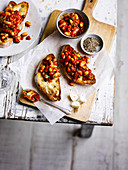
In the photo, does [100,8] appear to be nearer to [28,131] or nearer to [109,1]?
[109,1]

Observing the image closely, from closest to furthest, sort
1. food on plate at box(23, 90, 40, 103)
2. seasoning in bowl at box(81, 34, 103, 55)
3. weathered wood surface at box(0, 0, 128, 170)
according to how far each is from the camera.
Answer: food on plate at box(23, 90, 40, 103) → seasoning in bowl at box(81, 34, 103, 55) → weathered wood surface at box(0, 0, 128, 170)

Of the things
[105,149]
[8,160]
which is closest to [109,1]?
[105,149]

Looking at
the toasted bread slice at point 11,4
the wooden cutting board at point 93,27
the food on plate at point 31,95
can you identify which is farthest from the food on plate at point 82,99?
the toasted bread slice at point 11,4

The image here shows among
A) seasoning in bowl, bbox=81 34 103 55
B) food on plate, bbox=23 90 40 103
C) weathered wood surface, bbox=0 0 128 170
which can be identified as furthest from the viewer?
weathered wood surface, bbox=0 0 128 170

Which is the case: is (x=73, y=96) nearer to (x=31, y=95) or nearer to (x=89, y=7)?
(x=31, y=95)

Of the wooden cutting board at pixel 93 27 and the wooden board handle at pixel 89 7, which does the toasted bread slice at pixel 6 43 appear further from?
the wooden board handle at pixel 89 7

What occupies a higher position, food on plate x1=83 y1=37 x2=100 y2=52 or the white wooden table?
food on plate x1=83 y1=37 x2=100 y2=52

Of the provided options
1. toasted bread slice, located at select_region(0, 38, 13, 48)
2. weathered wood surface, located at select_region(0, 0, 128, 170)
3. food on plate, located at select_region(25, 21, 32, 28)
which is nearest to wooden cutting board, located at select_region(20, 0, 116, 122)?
food on plate, located at select_region(25, 21, 32, 28)

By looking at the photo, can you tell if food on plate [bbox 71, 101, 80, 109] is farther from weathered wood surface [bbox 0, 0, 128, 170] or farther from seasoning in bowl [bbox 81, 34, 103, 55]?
weathered wood surface [bbox 0, 0, 128, 170]
